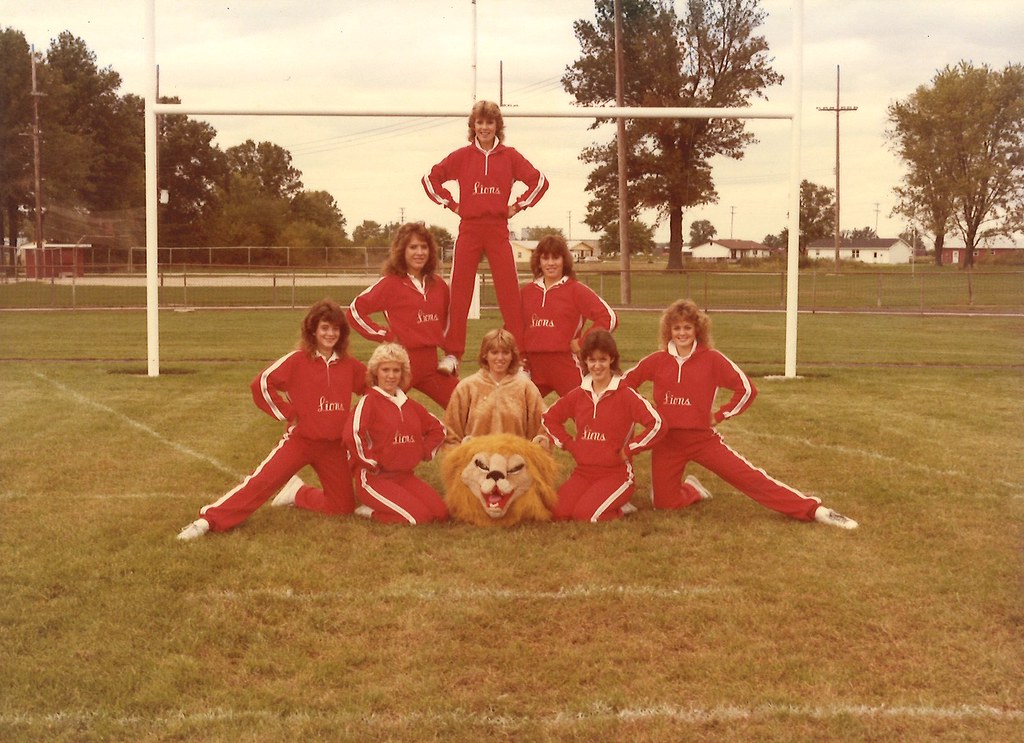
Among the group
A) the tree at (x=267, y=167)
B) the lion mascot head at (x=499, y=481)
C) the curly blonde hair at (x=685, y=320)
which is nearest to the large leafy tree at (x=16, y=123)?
the tree at (x=267, y=167)

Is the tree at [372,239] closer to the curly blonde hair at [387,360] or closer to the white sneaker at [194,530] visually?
the curly blonde hair at [387,360]

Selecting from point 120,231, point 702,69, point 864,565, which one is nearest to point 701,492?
point 864,565

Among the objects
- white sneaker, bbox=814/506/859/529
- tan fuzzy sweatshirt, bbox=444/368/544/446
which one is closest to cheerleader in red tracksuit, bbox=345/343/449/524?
tan fuzzy sweatshirt, bbox=444/368/544/446

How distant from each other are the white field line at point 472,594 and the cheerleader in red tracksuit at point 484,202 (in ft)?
8.58

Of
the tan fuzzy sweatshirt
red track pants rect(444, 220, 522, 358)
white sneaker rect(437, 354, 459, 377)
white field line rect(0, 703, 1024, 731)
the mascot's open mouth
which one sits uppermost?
red track pants rect(444, 220, 522, 358)

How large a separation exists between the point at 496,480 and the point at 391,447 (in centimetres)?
60

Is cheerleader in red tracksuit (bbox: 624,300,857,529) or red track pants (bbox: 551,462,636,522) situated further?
cheerleader in red tracksuit (bbox: 624,300,857,529)

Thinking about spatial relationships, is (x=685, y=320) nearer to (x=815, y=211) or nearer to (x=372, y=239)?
(x=372, y=239)

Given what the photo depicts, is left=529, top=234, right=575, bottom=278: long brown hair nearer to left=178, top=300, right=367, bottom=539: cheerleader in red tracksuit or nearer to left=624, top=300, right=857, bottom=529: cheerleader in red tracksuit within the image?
left=624, top=300, right=857, bottom=529: cheerleader in red tracksuit

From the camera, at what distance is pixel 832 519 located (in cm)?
525

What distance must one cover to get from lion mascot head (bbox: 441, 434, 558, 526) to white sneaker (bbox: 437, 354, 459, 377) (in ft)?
3.79

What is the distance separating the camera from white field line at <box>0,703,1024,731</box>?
2971 millimetres

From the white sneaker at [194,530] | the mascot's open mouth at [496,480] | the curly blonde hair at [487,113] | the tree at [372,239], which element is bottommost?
the white sneaker at [194,530]

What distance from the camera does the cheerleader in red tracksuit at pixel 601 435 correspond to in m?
5.35
